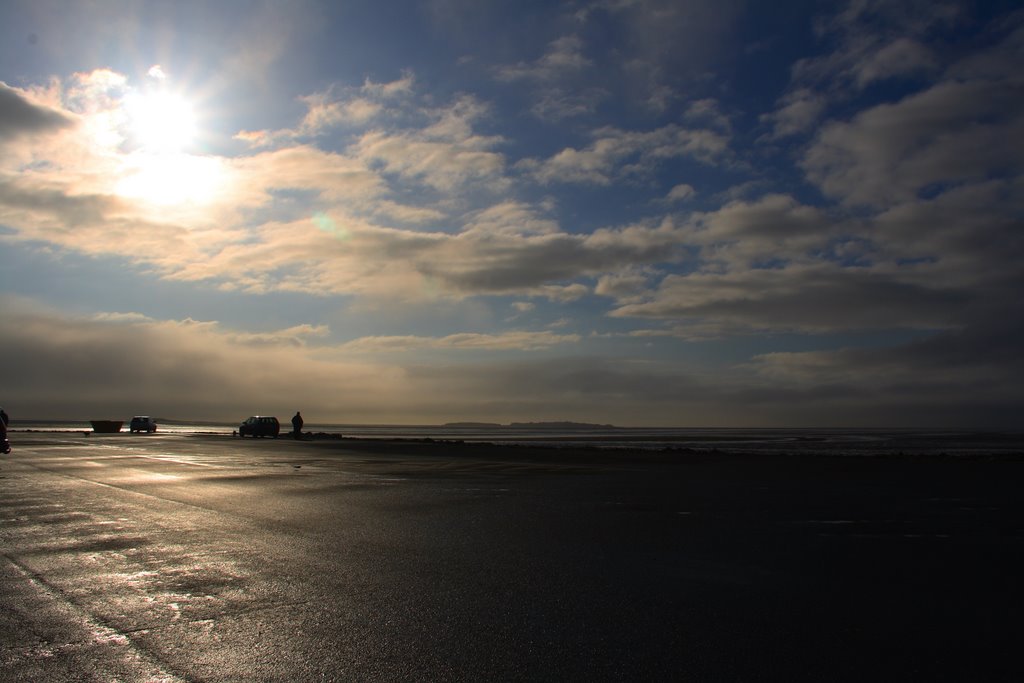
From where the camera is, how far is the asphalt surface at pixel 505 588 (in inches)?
208

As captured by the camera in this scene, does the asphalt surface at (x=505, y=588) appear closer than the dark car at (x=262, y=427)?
Yes

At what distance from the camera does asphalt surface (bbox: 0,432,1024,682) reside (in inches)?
208

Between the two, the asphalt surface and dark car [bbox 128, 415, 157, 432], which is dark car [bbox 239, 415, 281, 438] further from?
the asphalt surface

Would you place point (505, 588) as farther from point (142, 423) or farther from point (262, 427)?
point (142, 423)

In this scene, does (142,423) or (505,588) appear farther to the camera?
(142,423)

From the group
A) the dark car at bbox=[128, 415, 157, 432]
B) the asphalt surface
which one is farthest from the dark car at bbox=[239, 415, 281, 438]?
the asphalt surface

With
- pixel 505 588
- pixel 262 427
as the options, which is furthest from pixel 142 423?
pixel 505 588

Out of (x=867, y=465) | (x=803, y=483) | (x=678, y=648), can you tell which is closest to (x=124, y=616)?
(x=678, y=648)

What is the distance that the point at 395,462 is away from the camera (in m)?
30.7

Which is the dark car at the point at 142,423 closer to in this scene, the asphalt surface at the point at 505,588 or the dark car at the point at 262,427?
the dark car at the point at 262,427

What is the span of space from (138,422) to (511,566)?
76012 mm

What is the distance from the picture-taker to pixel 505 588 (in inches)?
298

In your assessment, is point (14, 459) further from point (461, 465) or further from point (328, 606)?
point (328, 606)

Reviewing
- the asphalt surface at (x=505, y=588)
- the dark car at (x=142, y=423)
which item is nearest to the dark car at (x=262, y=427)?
the dark car at (x=142, y=423)
